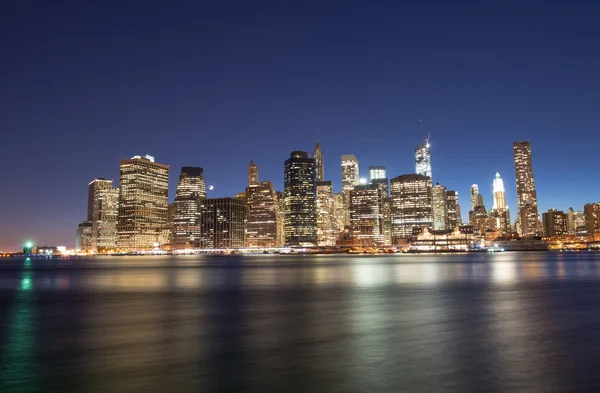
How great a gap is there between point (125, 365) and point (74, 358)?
309 cm

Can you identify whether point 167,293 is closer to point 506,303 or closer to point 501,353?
point 506,303

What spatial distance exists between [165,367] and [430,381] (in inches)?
367

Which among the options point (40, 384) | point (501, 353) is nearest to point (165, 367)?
point (40, 384)

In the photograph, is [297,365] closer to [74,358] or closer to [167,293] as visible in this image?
[74,358]

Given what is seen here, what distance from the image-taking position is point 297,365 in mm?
18438

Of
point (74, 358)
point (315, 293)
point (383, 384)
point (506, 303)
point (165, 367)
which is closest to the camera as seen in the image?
point (383, 384)

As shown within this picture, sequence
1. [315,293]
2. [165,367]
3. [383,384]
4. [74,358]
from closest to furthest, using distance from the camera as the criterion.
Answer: [383,384]
[165,367]
[74,358]
[315,293]

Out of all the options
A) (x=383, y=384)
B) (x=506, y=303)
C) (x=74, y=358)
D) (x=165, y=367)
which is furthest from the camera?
(x=506, y=303)

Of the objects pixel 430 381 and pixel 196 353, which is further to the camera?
pixel 196 353

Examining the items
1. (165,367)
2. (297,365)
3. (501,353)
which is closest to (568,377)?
(501,353)

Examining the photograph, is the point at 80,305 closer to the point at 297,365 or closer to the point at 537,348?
the point at 297,365

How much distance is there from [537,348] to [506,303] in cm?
1913

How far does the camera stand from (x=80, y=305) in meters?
41.7

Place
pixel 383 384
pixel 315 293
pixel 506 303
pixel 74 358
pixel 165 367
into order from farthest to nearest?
pixel 315 293 < pixel 506 303 < pixel 74 358 < pixel 165 367 < pixel 383 384
